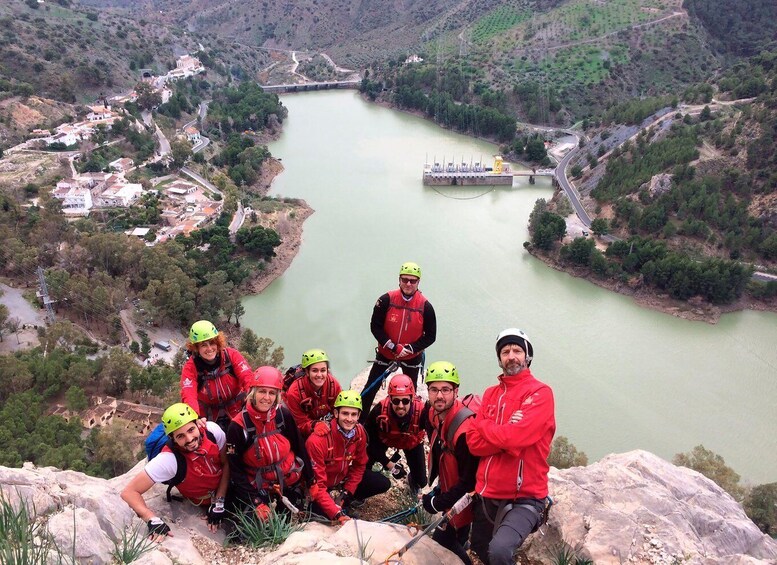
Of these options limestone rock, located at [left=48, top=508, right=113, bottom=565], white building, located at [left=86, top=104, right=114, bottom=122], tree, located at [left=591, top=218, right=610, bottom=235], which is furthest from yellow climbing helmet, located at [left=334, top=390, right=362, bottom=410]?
white building, located at [left=86, top=104, right=114, bottom=122]

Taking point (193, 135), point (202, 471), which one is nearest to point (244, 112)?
point (193, 135)

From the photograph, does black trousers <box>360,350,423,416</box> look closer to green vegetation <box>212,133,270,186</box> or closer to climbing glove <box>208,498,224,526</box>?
climbing glove <box>208,498,224,526</box>

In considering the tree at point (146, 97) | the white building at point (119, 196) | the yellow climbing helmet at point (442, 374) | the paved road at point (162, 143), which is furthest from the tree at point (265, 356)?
the tree at point (146, 97)

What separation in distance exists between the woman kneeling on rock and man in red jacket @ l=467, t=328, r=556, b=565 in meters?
0.96

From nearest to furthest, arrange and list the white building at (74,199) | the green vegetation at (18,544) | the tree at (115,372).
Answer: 1. the green vegetation at (18,544)
2. the tree at (115,372)
3. the white building at (74,199)

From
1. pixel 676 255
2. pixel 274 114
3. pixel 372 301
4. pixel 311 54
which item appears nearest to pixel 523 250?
pixel 676 255

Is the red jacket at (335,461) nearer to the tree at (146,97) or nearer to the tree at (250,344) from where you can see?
the tree at (250,344)

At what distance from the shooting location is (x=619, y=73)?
3419cm

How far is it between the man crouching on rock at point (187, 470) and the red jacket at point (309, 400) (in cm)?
70

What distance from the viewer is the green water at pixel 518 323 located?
37.7 feet

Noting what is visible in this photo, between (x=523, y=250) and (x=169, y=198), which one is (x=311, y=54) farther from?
(x=523, y=250)

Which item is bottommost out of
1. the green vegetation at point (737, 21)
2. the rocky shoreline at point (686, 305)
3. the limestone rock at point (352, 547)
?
the rocky shoreline at point (686, 305)

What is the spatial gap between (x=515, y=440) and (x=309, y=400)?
5.10 feet

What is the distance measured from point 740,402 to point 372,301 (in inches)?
350
